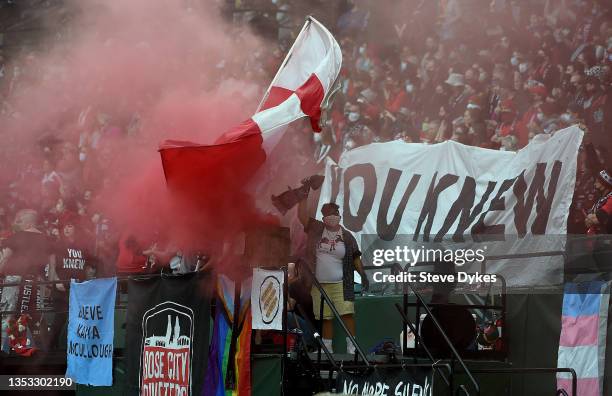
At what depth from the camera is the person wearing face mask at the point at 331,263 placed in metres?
8.61

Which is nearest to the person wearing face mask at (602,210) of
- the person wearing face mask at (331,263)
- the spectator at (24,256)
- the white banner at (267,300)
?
the person wearing face mask at (331,263)

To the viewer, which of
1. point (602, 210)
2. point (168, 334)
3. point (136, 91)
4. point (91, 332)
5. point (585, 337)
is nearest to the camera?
point (585, 337)

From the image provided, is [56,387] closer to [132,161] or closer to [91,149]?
[132,161]

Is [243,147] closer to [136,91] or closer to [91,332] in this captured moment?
[91,332]

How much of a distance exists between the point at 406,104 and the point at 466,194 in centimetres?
361

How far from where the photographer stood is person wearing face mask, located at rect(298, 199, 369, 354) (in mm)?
8609

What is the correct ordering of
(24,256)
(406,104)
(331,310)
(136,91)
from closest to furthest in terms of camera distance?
(331,310) < (136,91) < (24,256) < (406,104)

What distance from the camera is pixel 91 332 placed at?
30.7ft

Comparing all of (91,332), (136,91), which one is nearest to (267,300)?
(91,332)

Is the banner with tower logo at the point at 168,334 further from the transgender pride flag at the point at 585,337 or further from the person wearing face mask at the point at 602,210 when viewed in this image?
the person wearing face mask at the point at 602,210

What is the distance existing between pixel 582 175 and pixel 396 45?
18.1ft

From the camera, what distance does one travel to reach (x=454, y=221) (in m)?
9.85

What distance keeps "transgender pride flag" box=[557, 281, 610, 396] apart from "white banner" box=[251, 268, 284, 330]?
2.36 meters

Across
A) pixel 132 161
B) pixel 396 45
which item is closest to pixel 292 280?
pixel 132 161
